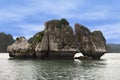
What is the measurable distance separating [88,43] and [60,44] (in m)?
14.4

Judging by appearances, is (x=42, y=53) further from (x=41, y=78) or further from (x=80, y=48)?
(x=41, y=78)

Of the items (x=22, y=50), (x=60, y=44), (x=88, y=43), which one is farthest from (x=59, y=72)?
(x=88, y=43)

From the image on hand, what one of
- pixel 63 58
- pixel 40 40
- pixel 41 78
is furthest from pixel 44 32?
pixel 41 78

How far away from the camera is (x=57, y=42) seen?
100312 mm

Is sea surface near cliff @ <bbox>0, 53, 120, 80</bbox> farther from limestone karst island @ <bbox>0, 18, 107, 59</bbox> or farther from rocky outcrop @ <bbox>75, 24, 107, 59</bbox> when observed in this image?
rocky outcrop @ <bbox>75, 24, 107, 59</bbox>

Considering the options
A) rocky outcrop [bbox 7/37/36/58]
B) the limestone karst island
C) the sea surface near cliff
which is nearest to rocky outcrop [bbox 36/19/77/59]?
the limestone karst island

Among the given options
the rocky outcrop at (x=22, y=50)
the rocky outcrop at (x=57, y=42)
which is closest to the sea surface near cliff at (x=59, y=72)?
the rocky outcrop at (x=57, y=42)

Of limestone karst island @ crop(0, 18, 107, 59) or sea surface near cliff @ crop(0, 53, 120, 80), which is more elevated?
limestone karst island @ crop(0, 18, 107, 59)

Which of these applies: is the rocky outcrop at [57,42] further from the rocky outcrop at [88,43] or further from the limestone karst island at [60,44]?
the rocky outcrop at [88,43]

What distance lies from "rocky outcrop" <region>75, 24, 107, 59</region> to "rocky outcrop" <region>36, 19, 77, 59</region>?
21.7ft

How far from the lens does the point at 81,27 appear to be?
373 ft

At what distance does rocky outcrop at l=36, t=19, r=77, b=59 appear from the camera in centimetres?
9850

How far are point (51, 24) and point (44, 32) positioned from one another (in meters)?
4.05

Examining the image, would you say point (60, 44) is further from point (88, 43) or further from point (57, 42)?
point (88, 43)
